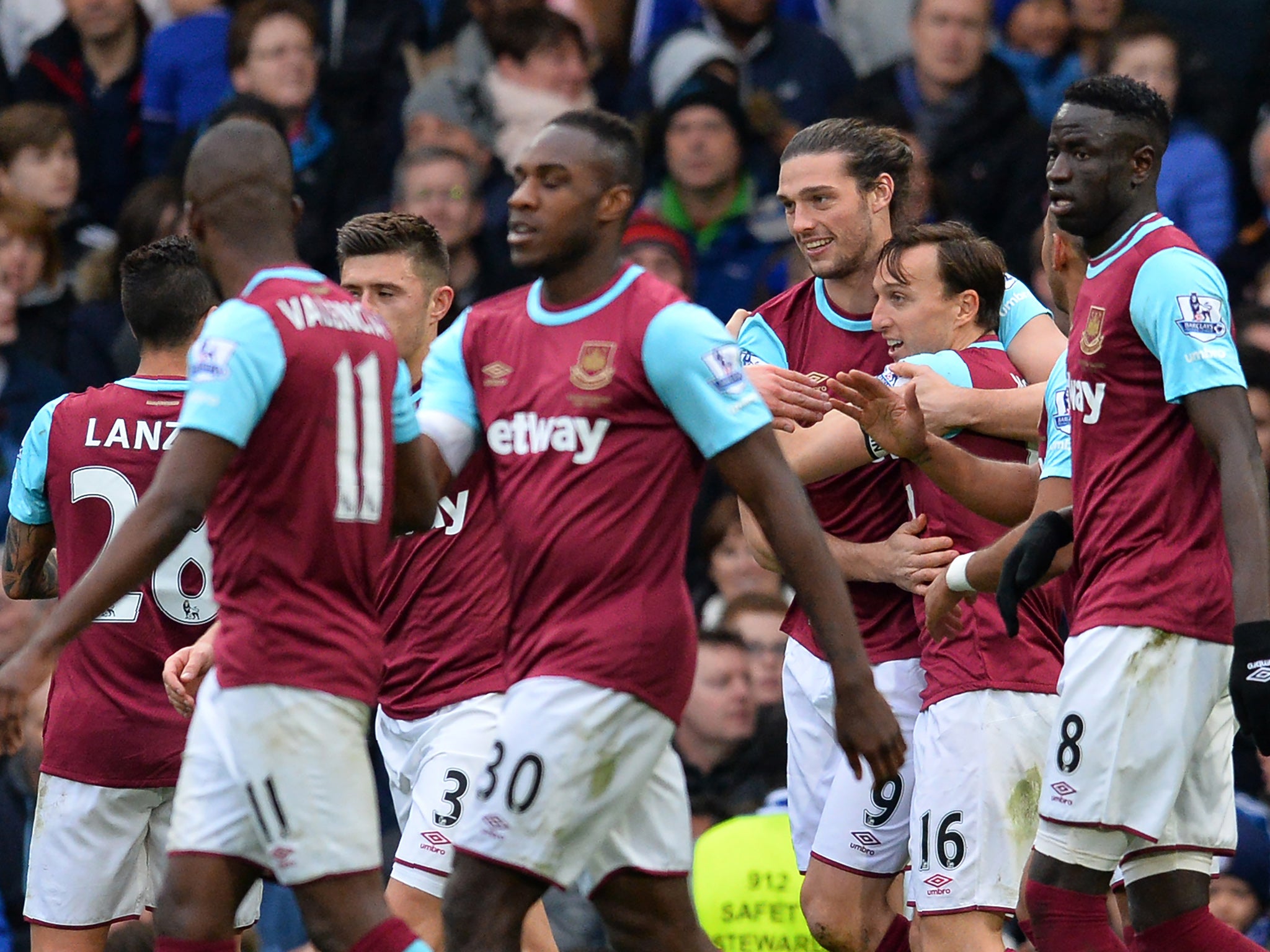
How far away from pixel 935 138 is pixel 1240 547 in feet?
21.6

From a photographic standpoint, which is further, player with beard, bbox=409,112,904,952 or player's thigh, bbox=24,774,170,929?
player's thigh, bbox=24,774,170,929

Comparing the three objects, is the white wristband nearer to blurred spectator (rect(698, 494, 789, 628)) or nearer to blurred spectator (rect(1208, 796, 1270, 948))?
blurred spectator (rect(1208, 796, 1270, 948))

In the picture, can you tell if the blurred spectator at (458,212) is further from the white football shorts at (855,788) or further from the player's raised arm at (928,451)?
the player's raised arm at (928,451)

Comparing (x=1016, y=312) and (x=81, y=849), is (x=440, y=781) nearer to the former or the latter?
(x=81, y=849)

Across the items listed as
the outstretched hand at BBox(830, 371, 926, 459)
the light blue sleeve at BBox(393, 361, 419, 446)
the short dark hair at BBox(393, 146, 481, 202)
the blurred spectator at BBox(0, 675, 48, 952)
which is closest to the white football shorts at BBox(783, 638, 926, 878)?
the outstretched hand at BBox(830, 371, 926, 459)

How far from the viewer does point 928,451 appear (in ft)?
20.1

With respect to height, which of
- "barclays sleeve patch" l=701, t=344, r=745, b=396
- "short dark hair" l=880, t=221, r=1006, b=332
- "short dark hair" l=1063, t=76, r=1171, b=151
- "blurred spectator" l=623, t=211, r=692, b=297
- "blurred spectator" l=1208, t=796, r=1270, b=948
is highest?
"blurred spectator" l=623, t=211, r=692, b=297

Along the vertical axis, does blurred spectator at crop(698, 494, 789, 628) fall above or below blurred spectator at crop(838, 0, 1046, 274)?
below

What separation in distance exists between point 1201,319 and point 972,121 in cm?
613

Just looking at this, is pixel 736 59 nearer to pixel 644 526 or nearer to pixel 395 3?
pixel 395 3

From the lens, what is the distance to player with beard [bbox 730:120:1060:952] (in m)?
6.61

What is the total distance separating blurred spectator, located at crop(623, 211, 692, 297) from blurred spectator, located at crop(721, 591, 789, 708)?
5.62 feet

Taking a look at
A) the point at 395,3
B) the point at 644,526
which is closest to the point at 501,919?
the point at 644,526

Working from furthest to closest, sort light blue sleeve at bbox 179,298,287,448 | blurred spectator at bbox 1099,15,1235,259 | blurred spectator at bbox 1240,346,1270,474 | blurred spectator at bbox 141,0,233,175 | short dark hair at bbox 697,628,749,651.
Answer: blurred spectator at bbox 141,0,233,175 → blurred spectator at bbox 1099,15,1235,259 → short dark hair at bbox 697,628,749,651 → blurred spectator at bbox 1240,346,1270,474 → light blue sleeve at bbox 179,298,287,448
